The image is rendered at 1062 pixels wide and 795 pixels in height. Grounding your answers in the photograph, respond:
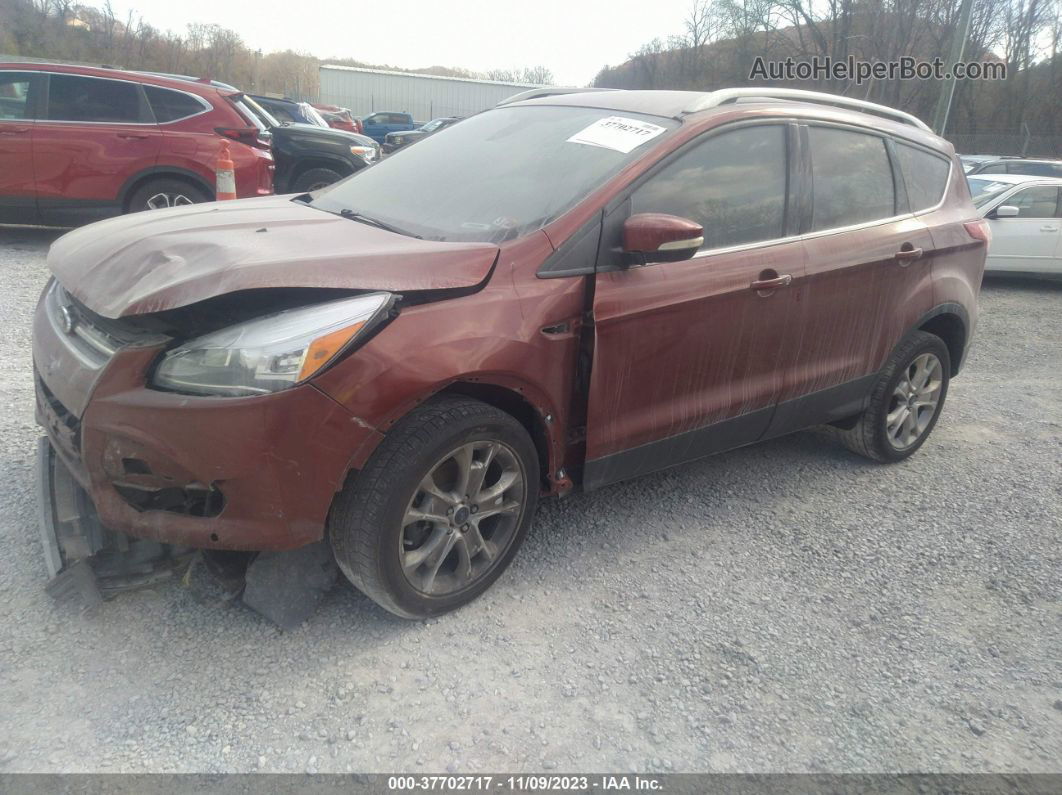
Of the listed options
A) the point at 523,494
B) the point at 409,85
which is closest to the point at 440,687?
the point at 523,494

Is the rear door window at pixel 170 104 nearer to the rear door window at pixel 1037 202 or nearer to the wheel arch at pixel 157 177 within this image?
the wheel arch at pixel 157 177

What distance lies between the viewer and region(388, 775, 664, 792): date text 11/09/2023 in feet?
7.23

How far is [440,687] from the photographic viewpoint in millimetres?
2562

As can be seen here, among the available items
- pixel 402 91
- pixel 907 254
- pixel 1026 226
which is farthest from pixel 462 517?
pixel 402 91

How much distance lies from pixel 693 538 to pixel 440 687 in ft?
4.76

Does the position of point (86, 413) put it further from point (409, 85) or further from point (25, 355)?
point (409, 85)

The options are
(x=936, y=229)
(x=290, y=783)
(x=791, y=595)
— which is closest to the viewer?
(x=290, y=783)

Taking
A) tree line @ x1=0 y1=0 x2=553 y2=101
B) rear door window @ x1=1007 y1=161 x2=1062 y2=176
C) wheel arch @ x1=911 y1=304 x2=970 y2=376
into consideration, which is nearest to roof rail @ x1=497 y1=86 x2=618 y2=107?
wheel arch @ x1=911 y1=304 x2=970 y2=376

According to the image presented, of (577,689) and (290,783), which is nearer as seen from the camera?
(290,783)

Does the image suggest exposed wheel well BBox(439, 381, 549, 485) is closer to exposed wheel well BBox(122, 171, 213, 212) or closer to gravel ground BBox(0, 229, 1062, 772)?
gravel ground BBox(0, 229, 1062, 772)

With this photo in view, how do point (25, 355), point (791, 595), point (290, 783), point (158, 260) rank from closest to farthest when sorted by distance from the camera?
point (290, 783) → point (158, 260) → point (791, 595) → point (25, 355)

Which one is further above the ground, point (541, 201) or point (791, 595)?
point (541, 201)

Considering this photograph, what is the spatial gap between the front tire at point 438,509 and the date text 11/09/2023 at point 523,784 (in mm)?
617

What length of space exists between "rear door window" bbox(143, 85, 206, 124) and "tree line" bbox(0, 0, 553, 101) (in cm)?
3293
